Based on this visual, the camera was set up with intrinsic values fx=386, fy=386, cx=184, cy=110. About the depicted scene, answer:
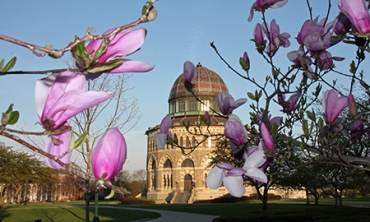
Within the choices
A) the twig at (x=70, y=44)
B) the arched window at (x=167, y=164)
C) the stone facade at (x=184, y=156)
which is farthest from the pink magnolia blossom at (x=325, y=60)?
the arched window at (x=167, y=164)

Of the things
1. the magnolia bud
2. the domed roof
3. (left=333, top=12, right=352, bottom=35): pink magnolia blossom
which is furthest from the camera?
the domed roof

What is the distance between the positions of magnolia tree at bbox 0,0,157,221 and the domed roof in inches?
1685

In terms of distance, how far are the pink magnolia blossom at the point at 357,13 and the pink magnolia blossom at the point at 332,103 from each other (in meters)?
0.52

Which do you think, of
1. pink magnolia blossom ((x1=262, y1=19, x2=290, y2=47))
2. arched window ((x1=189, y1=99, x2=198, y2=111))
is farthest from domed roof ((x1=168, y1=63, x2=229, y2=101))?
pink magnolia blossom ((x1=262, y1=19, x2=290, y2=47))

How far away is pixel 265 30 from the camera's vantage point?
9.10 ft

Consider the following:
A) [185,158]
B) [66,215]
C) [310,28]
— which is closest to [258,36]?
[310,28]

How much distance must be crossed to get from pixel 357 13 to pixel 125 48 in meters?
0.96

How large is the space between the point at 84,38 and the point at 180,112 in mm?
44285

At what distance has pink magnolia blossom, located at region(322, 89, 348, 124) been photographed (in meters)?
1.98

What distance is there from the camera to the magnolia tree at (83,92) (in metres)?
0.84

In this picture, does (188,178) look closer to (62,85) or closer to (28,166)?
(28,166)

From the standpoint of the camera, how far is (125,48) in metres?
0.90

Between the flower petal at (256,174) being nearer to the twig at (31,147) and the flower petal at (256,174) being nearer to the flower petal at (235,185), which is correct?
the flower petal at (235,185)

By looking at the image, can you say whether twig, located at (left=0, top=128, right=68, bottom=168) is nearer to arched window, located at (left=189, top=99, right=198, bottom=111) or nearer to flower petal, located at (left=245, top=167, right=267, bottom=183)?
flower petal, located at (left=245, top=167, right=267, bottom=183)
